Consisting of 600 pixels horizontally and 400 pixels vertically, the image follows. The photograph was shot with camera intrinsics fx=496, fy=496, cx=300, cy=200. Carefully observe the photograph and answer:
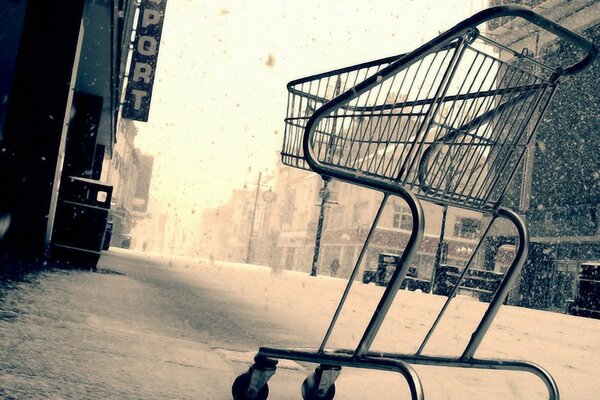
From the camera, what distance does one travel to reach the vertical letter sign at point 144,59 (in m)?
12.5

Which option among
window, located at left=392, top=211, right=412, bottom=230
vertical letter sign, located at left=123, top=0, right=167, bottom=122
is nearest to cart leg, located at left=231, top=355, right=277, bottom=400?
vertical letter sign, located at left=123, top=0, right=167, bottom=122

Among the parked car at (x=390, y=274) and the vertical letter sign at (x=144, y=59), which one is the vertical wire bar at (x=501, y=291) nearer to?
the vertical letter sign at (x=144, y=59)

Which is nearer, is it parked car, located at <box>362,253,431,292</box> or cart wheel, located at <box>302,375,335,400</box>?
cart wheel, located at <box>302,375,335,400</box>

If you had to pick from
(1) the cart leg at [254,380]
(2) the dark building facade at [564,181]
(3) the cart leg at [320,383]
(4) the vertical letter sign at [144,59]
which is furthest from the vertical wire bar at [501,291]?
(2) the dark building facade at [564,181]

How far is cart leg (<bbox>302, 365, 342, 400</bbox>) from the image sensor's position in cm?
198

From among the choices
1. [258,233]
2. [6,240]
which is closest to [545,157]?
[6,240]

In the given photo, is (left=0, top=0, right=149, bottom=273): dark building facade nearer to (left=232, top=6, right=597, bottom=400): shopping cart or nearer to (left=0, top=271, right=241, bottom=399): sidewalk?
(left=0, top=271, right=241, bottom=399): sidewalk

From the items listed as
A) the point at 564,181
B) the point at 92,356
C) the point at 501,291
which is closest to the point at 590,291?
the point at 564,181

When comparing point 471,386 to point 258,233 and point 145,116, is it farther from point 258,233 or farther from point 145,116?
point 258,233

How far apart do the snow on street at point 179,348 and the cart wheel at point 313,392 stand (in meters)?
0.10

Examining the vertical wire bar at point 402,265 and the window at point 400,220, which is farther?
the window at point 400,220

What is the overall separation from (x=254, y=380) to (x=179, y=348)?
930 millimetres

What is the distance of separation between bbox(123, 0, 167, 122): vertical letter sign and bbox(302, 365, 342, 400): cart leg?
40.3ft

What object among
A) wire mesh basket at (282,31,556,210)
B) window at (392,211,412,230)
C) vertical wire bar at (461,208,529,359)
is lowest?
vertical wire bar at (461,208,529,359)
